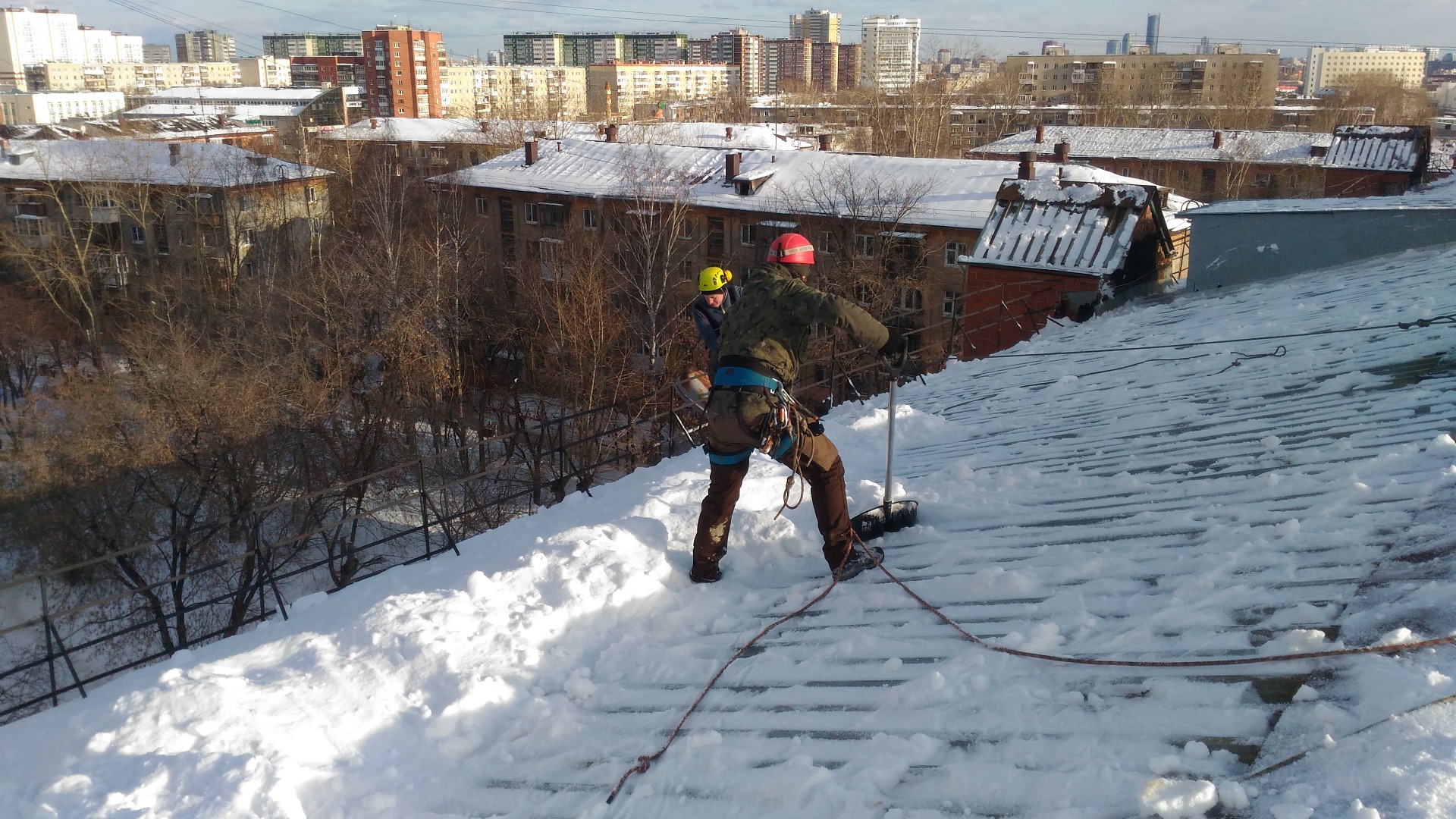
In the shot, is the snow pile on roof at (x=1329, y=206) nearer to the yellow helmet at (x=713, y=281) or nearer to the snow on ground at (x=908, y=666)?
the snow on ground at (x=908, y=666)

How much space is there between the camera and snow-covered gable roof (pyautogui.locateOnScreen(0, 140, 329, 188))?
39.7 metres

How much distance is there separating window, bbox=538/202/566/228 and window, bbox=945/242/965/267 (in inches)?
599

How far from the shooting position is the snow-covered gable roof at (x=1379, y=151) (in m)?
36.0

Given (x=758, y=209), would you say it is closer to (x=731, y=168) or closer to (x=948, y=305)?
(x=731, y=168)

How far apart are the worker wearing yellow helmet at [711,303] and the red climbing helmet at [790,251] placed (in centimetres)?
96

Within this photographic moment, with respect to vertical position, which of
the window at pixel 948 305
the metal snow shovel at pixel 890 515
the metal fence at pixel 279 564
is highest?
the metal snow shovel at pixel 890 515

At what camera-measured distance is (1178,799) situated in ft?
8.48

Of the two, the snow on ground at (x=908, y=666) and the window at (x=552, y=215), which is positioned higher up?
the snow on ground at (x=908, y=666)

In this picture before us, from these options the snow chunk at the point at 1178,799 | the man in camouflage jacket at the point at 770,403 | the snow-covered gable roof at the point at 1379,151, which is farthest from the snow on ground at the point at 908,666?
the snow-covered gable roof at the point at 1379,151

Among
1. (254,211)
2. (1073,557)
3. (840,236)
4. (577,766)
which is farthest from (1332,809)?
(254,211)

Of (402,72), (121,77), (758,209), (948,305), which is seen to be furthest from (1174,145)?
(121,77)

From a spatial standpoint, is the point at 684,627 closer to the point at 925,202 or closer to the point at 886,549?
the point at 886,549

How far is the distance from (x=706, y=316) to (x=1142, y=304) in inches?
345

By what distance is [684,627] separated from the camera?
4.82 metres
